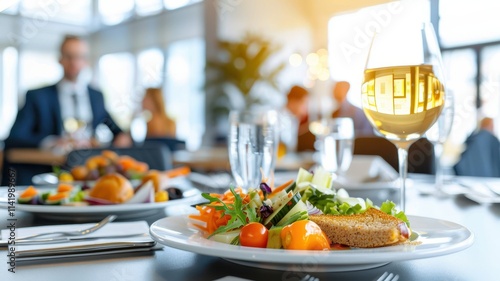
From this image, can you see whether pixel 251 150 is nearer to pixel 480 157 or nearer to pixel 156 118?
pixel 480 157

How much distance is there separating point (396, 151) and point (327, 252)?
2235mm

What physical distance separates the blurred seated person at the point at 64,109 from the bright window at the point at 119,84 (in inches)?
221

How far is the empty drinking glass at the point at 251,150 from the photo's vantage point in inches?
37.8

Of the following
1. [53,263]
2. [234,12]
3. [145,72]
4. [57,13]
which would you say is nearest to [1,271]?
[53,263]

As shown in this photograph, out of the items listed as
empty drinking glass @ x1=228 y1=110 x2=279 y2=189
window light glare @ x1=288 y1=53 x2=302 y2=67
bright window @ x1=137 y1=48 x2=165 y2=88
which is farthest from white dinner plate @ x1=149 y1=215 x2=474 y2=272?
bright window @ x1=137 y1=48 x2=165 y2=88

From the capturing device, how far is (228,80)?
784 centimetres

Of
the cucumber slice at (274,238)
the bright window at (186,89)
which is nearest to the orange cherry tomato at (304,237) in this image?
the cucumber slice at (274,238)

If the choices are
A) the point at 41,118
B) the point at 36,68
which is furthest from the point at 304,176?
the point at 36,68

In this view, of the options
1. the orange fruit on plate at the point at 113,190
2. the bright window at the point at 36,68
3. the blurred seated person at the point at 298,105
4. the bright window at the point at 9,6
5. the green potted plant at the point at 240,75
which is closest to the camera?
the orange fruit on plate at the point at 113,190

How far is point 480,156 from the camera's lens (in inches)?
107

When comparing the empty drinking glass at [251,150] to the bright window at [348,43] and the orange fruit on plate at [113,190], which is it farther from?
the bright window at [348,43]

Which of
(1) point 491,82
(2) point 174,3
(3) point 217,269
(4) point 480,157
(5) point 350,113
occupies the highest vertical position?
(2) point 174,3

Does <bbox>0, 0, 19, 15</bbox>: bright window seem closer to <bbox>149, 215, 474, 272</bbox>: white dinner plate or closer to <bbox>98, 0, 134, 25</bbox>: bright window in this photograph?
<bbox>98, 0, 134, 25</bbox>: bright window

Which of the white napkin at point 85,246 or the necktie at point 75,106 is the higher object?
the necktie at point 75,106
